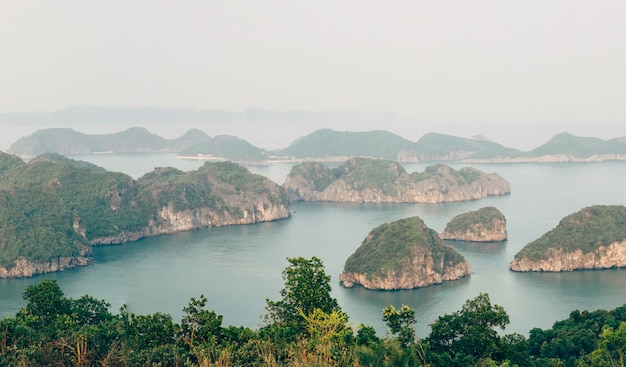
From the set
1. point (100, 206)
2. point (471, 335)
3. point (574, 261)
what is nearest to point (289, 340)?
point (471, 335)

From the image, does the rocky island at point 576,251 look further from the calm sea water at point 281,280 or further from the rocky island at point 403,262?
the rocky island at point 403,262

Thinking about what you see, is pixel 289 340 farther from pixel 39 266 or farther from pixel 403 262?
pixel 39 266

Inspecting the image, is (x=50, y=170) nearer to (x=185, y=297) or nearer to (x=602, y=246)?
(x=185, y=297)

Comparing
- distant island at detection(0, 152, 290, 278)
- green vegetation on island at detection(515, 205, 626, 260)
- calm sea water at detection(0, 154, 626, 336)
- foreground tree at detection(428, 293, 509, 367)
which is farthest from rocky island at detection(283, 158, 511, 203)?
foreground tree at detection(428, 293, 509, 367)

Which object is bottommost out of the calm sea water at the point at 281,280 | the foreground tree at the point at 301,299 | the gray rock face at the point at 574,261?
the calm sea water at the point at 281,280

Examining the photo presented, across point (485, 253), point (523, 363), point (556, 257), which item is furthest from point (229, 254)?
point (523, 363)

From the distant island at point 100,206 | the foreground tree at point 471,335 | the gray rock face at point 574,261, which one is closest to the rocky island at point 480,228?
the gray rock face at point 574,261
